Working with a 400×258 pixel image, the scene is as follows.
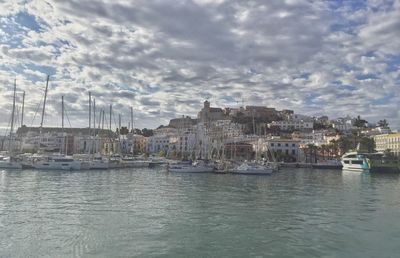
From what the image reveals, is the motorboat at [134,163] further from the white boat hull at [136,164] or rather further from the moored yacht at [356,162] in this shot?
the moored yacht at [356,162]

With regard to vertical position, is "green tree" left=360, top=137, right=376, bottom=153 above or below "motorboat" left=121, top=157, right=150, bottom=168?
above

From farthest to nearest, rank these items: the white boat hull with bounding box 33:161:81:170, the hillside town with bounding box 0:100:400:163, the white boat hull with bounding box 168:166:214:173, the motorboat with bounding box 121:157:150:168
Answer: the hillside town with bounding box 0:100:400:163, the motorboat with bounding box 121:157:150:168, the white boat hull with bounding box 33:161:81:170, the white boat hull with bounding box 168:166:214:173

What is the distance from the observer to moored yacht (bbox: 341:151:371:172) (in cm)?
8881

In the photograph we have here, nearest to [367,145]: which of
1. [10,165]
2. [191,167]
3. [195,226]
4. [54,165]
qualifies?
[191,167]

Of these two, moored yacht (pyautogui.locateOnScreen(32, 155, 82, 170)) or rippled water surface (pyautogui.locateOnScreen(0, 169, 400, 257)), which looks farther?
moored yacht (pyautogui.locateOnScreen(32, 155, 82, 170))

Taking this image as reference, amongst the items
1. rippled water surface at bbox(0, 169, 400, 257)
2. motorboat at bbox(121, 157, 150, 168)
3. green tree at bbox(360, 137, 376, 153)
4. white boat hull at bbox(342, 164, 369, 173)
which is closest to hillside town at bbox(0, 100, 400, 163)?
green tree at bbox(360, 137, 376, 153)

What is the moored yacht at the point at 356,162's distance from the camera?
88812 mm

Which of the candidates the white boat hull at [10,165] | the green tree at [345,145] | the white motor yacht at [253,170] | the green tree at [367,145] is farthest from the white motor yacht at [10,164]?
the green tree at [345,145]

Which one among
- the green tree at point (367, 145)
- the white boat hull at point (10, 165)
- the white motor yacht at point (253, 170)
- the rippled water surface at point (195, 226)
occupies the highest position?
the green tree at point (367, 145)

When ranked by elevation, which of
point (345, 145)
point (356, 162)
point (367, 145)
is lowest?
point (356, 162)

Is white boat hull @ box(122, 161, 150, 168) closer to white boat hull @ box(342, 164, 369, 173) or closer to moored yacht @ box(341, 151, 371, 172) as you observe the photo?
white boat hull @ box(342, 164, 369, 173)

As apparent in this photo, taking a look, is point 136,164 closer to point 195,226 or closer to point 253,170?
point 253,170

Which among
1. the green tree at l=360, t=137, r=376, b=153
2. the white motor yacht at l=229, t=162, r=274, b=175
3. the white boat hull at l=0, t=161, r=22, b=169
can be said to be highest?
the green tree at l=360, t=137, r=376, b=153

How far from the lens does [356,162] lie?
301 ft
